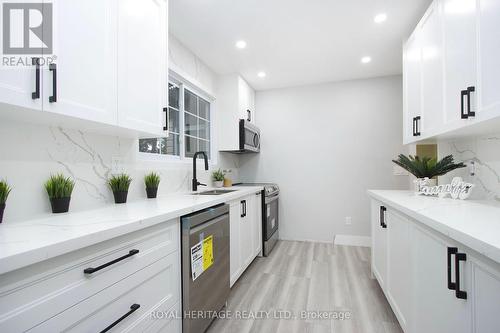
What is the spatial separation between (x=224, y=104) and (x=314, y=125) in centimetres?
144

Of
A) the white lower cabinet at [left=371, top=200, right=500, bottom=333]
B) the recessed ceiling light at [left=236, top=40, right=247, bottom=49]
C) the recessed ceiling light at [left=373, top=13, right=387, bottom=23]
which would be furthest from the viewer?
the recessed ceiling light at [left=236, top=40, right=247, bottom=49]

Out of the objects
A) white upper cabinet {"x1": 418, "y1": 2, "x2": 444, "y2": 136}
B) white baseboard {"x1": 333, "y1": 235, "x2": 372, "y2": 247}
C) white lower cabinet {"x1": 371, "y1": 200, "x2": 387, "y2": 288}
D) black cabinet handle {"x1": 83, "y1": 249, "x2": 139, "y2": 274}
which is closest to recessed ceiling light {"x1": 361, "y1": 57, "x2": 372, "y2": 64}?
white upper cabinet {"x1": 418, "y1": 2, "x2": 444, "y2": 136}

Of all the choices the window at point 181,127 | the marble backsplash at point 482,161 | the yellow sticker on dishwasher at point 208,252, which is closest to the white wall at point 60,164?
the window at point 181,127

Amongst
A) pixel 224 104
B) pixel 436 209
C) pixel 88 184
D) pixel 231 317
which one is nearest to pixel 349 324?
pixel 231 317

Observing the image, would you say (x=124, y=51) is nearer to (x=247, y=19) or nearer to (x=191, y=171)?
(x=247, y=19)

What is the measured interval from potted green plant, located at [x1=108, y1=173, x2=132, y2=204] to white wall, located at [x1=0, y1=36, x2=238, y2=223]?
1.7 inches

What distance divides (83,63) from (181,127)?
4.60 ft

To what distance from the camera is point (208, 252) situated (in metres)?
1.55

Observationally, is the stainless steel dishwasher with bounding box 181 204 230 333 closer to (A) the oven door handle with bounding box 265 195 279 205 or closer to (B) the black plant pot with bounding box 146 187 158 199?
(B) the black plant pot with bounding box 146 187 158 199

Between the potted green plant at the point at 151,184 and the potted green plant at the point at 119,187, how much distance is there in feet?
0.85

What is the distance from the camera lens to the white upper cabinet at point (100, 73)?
95cm

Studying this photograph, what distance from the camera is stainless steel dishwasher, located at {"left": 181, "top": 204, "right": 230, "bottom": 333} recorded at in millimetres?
1332

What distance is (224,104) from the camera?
3230 mm

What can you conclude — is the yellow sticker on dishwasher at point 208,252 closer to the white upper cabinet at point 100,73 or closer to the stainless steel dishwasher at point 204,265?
the stainless steel dishwasher at point 204,265
